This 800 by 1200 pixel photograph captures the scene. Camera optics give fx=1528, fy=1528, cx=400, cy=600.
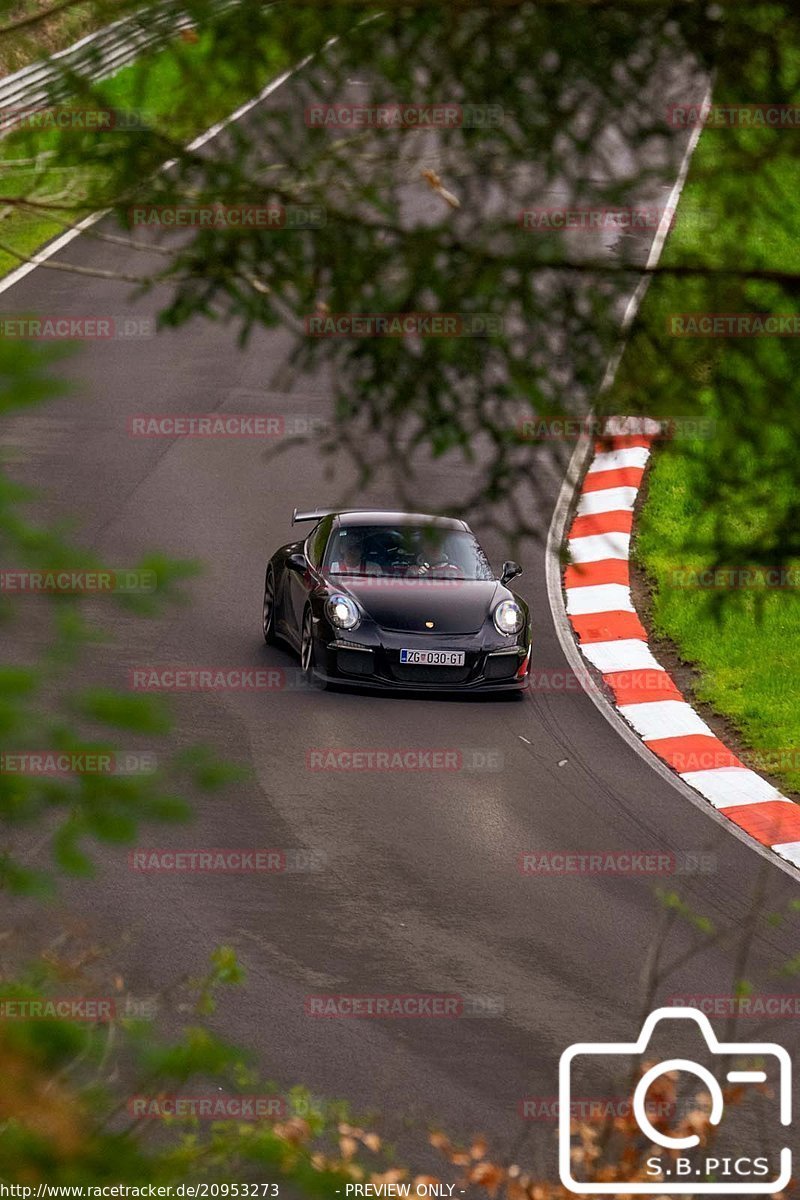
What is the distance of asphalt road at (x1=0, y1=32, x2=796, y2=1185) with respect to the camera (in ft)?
25.7

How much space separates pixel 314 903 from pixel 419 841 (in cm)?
127

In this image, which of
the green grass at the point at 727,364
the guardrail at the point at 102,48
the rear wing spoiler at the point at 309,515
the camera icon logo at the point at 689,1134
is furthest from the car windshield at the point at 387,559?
the guardrail at the point at 102,48

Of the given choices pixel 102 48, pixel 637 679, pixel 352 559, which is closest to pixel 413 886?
pixel 352 559

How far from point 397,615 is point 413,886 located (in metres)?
3.93

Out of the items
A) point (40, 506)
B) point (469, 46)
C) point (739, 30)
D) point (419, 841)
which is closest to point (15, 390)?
point (40, 506)

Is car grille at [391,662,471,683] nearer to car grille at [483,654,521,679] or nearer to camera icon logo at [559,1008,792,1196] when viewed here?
car grille at [483,654,521,679]

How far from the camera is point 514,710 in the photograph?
43.9 ft

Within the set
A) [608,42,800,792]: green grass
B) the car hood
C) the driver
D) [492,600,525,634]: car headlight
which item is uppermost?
[608,42,800,792]: green grass

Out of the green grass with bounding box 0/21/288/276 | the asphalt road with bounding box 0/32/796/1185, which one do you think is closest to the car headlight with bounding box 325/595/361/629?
the asphalt road with bounding box 0/32/796/1185

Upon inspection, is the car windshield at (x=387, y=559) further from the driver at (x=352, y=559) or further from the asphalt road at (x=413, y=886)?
the asphalt road at (x=413, y=886)

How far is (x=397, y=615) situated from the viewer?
13383mm

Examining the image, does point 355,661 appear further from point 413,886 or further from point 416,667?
point 413,886

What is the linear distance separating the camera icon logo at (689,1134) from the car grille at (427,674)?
524 cm

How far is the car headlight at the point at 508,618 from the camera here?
1335 centimetres
